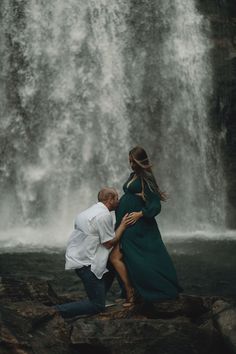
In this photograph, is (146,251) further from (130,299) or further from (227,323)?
(227,323)

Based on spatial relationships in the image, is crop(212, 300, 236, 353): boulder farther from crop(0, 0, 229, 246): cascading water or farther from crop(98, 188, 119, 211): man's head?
crop(0, 0, 229, 246): cascading water

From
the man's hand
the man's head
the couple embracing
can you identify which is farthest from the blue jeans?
the man's head

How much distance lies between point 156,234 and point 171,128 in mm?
16601

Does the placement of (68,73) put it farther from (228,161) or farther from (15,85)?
(228,161)

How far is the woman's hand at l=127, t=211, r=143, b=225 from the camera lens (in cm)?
662

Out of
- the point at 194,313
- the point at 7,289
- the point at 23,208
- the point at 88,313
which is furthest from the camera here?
the point at 23,208

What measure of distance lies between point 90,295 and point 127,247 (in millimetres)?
751

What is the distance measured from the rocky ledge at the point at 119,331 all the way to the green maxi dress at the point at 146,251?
11.4 inches

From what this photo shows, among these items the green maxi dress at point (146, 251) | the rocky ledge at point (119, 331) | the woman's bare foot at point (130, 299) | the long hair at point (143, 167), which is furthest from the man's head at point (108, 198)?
the rocky ledge at point (119, 331)

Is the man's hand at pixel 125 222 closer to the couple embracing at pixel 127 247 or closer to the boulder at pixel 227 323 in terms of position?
the couple embracing at pixel 127 247

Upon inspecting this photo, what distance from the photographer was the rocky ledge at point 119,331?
237 inches

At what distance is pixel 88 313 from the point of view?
6.70 metres

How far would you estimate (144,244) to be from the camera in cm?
671

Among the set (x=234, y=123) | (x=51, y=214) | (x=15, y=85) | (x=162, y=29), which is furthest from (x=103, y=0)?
(x=51, y=214)
